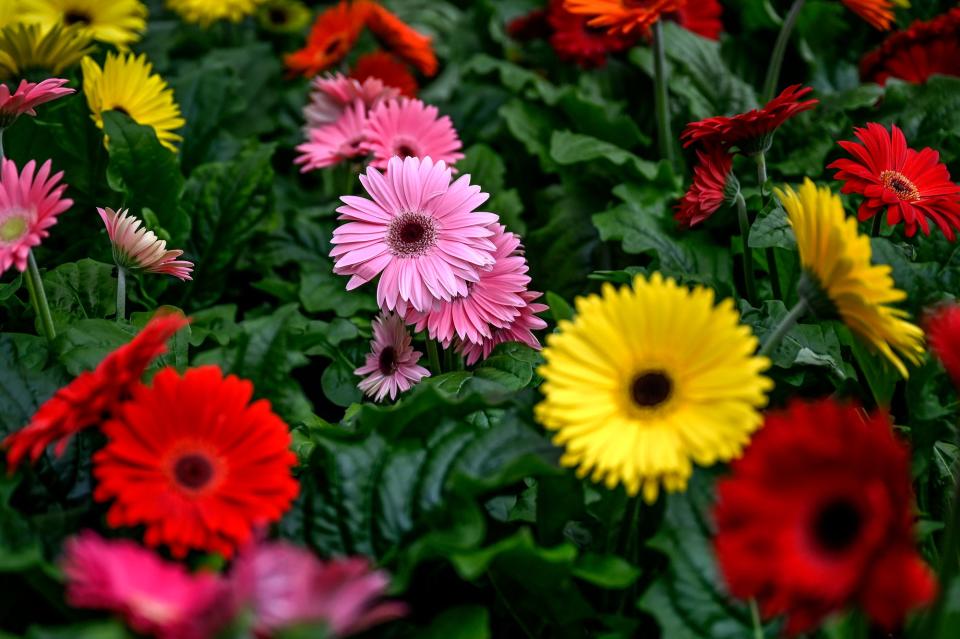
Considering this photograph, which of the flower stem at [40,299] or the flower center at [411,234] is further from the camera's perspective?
the flower center at [411,234]

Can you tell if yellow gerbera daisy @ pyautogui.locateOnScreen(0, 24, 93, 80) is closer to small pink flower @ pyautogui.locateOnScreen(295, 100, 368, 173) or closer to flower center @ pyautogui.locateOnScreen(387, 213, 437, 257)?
small pink flower @ pyautogui.locateOnScreen(295, 100, 368, 173)

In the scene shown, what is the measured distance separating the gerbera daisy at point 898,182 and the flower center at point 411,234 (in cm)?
49

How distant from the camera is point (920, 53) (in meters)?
1.66

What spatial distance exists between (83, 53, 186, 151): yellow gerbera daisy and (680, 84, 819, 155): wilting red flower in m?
0.79

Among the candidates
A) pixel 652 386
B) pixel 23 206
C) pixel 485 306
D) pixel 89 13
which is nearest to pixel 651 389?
pixel 652 386

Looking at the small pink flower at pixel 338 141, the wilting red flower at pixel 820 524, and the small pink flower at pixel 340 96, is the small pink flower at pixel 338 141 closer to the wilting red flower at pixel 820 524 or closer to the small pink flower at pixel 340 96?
the small pink flower at pixel 340 96

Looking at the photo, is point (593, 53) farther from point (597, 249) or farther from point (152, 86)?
point (152, 86)

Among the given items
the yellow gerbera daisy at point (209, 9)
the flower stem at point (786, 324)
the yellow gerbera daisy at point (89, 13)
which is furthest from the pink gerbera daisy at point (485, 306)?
the yellow gerbera daisy at point (209, 9)

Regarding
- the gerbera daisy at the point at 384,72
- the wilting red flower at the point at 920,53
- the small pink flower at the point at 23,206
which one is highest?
the gerbera daisy at the point at 384,72

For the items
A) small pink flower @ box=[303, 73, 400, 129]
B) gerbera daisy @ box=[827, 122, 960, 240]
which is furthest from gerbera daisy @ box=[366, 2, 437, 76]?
gerbera daisy @ box=[827, 122, 960, 240]

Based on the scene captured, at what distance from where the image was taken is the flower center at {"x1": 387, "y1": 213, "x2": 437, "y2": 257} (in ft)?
3.75

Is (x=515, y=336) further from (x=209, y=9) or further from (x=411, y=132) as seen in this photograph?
(x=209, y=9)

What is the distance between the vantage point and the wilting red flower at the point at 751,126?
111 centimetres

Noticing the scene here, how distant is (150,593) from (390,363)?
1.97 feet
